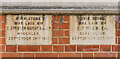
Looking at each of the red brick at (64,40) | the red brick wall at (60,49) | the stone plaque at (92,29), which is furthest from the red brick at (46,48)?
the stone plaque at (92,29)

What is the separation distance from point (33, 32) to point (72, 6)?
39 cm

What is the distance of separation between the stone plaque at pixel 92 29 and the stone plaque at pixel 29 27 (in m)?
0.21

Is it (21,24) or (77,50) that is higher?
(21,24)

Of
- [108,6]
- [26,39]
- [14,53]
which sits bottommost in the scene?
[14,53]

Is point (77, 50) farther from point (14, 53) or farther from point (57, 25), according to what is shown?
point (14, 53)

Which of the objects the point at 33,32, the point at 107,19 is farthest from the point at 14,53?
the point at 107,19

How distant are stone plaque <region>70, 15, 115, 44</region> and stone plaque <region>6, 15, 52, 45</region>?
0.69ft

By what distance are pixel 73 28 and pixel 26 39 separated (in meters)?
0.41

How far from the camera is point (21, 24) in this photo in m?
1.24

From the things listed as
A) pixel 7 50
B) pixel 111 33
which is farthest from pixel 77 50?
pixel 7 50

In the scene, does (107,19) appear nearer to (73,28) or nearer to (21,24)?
(73,28)

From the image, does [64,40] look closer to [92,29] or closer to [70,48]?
[70,48]

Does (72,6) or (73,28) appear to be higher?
(72,6)

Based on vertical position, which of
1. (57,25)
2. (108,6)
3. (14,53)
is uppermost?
(108,6)
